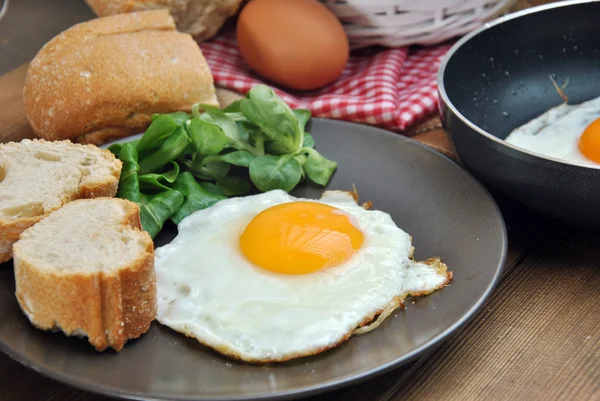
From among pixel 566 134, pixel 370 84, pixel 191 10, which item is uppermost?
pixel 566 134

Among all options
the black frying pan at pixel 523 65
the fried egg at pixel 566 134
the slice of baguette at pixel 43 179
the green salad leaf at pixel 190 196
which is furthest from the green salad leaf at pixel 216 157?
the fried egg at pixel 566 134

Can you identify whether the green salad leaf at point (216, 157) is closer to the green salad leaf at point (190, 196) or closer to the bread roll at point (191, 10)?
the green salad leaf at point (190, 196)

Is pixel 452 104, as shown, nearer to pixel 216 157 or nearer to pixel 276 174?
pixel 276 174

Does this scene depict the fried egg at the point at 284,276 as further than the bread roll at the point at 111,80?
No

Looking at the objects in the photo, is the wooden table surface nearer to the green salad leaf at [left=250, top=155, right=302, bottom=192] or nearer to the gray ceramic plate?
the gray ceramic plate

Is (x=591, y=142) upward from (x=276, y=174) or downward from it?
upward

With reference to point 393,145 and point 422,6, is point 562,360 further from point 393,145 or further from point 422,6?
point 422,6

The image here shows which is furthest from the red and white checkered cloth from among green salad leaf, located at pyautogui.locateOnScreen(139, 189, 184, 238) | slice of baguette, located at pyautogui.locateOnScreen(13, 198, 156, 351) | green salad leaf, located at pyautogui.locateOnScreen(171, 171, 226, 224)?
slice of baguette, located at pyautogui.locateOnScreen(13, 198, 156, 351)

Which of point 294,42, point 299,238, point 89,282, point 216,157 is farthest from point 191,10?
point 89,282
